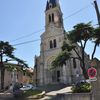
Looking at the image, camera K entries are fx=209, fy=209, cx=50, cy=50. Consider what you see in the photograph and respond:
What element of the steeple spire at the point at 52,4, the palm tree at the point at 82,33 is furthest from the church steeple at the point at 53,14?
the palm tree at the point at 82,33

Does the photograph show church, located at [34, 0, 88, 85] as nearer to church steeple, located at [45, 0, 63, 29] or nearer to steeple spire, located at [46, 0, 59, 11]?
church steeple, located at [45, 0, 63, 29]

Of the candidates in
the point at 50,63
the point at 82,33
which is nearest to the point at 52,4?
the point at 50,63

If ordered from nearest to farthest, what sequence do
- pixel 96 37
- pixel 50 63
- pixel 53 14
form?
pixel 96 37 → pixel 50 63 → pixel 53 14

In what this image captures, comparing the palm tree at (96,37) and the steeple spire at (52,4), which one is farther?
the steeple spire at (52,4)

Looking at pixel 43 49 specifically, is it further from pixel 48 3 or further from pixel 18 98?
pixel 18 98

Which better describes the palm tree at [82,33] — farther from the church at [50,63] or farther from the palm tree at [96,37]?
the church at [50,63]

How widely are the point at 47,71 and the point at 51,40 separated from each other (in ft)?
24.8

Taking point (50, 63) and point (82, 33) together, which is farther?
point (50, 63)

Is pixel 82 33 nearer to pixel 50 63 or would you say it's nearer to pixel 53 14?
pixel 50 63

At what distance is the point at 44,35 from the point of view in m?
51.2

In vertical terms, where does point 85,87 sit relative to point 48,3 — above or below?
below

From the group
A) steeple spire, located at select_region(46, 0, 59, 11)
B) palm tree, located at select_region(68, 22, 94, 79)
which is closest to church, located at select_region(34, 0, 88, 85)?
steeple spire, located at select_region(46, 0, 59, 11)

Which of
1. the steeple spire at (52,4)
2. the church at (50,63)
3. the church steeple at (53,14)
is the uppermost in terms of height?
the steeple spire at (52,4)

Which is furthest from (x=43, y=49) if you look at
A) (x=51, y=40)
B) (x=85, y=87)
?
(x=85, y=87)
